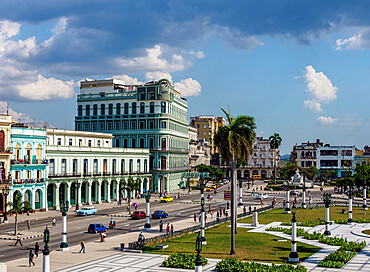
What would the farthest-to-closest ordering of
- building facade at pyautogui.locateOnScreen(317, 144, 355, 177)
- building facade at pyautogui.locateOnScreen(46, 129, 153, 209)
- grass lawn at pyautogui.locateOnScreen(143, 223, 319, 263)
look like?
building facade at pyautogui.locateOnScreen(317, 144, 355, 177), building facade at pyautogui.locateOnScreen(46, 129, 153, 209), grass lawn at pyautogui.locateOnScreen(143, 223, 319, 263)

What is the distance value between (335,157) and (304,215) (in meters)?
121

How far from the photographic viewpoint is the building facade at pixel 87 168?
81062 mm

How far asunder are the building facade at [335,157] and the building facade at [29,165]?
130 meters

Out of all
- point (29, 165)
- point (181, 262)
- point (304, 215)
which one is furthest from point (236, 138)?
point (29, 165)

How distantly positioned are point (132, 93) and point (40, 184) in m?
47.0

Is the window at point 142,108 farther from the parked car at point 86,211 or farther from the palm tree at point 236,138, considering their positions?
the palm tree at point 236,138

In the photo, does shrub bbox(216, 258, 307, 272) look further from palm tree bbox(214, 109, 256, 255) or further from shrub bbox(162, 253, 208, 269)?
palm tree bbox(214, 109, 256, 255)

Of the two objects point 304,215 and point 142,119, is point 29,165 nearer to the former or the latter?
point 304,215

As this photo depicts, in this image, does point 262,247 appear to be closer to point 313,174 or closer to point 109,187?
point 109,187

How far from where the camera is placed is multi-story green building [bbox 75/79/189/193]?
114375 millimetres

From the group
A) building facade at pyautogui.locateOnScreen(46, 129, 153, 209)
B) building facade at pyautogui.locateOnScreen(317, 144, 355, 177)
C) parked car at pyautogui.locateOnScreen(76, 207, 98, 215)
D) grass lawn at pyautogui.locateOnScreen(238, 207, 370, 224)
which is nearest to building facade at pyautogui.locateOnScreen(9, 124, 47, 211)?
building facade at pyautogui.locateOnScreen(46, 129, 153, 209)

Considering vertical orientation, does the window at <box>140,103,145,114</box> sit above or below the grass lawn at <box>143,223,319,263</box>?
above

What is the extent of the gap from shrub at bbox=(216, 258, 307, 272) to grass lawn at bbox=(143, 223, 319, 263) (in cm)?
399

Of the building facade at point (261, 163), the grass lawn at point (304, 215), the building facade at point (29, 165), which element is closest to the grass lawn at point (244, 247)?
the grass lawn at point (304, 215)
